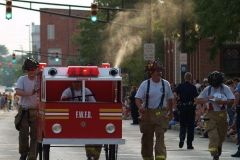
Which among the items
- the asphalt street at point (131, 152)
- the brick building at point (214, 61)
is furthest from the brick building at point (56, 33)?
the asphalt street at point (131, 152)

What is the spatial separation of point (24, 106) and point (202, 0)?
18215mm

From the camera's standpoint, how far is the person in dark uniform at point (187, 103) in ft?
73.3

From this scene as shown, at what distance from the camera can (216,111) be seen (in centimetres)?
1717

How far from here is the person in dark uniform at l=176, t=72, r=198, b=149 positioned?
22.3m

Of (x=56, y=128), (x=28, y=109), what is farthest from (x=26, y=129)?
(x=56, y=128)

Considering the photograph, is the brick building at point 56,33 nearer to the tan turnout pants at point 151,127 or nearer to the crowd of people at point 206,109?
the crowd of people at point 206,109

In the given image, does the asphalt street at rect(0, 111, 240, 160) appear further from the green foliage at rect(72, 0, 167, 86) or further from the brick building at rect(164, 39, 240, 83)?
the brick building at rect(164, 39, 240, 83)

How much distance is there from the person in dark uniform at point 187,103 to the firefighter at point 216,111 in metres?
4.79

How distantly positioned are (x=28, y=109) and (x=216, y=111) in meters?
3.49

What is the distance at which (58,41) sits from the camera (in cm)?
13162

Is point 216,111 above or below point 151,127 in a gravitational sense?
above

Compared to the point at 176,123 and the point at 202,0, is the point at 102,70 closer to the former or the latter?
the point at 202,0

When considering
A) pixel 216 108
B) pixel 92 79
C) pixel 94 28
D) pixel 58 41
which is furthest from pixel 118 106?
pixel 58 41

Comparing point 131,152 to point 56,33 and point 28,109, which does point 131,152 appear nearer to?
point 28,109
